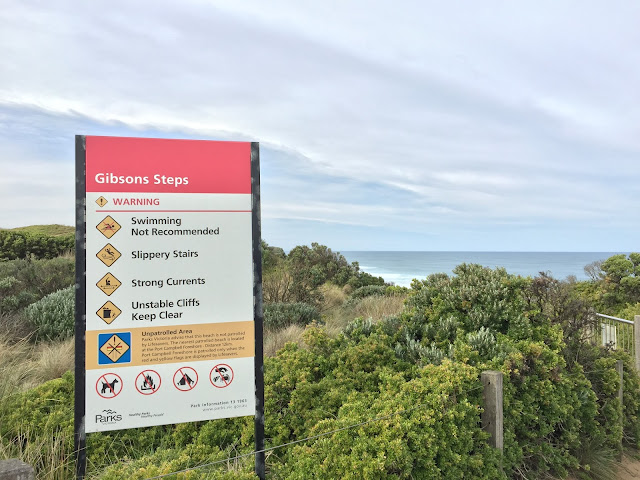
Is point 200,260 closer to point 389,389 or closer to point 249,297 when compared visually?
point 249,297

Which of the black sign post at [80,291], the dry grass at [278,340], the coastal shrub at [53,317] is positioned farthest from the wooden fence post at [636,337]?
the coastal shrub at [53,317]

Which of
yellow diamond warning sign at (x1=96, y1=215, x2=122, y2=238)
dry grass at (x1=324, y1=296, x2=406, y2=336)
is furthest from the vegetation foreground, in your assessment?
dry grass at (x1=324, y1=296, x2=406, y2=336)

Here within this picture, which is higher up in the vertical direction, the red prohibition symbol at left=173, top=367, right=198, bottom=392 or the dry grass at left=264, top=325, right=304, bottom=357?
the red prohibition symbol at left=173, top=367, right=198, bottom=392

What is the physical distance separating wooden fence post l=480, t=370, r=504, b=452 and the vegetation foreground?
9 centimetres

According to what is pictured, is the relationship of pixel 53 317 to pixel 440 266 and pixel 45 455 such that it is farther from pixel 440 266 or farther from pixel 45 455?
pixel 440 266

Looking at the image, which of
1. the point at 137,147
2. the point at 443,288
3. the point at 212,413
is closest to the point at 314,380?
the point at 212,413

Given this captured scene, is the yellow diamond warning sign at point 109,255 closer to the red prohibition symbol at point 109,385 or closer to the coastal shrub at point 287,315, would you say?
the red prohibition symbol at point 109,385

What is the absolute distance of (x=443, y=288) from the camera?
5.39 m

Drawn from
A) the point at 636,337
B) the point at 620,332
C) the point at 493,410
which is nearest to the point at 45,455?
the point at 493,410

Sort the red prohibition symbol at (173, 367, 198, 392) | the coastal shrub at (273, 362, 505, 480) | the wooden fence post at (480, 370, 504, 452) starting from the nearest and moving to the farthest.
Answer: the coastal shrub at (273, 362, 505, 480) → the red prohibition symbol at (173, 367, 198, 392) → the wooden fence post at (480, 370, 504, 452)

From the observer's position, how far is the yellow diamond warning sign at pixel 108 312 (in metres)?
3.16

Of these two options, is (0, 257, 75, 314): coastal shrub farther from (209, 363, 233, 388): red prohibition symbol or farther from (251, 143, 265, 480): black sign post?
(251, 143, 265, 480): black sign post

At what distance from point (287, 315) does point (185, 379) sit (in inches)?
236

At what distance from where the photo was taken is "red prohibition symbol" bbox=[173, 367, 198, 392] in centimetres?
325
